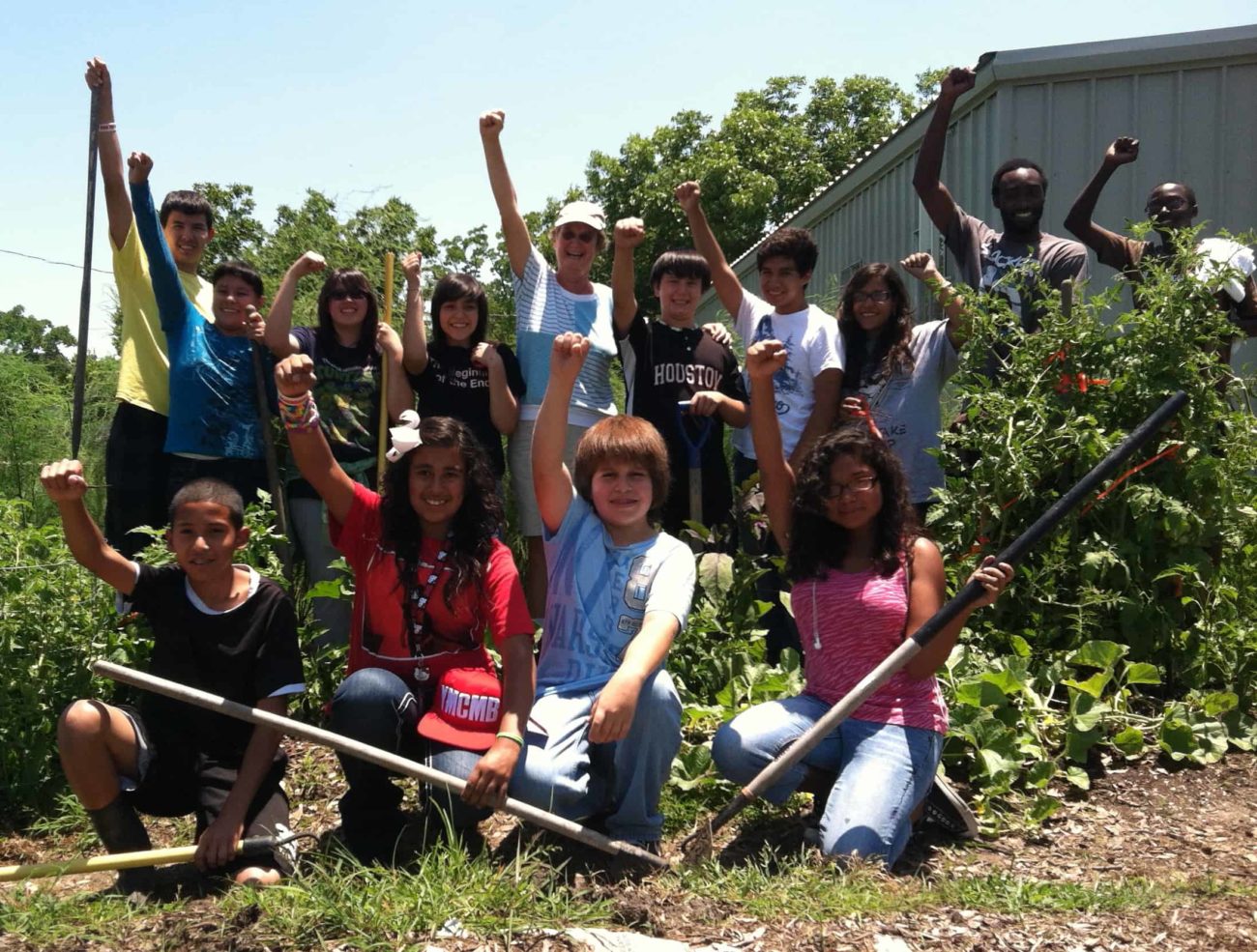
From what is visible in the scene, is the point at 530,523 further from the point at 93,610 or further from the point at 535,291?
the point at 93,610

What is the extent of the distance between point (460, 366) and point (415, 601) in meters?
1.60

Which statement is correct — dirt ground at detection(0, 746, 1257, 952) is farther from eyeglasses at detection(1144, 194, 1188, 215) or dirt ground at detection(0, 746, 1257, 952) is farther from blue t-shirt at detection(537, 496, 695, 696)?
eyeglasses at detection(1144, 194, 1188, 215)

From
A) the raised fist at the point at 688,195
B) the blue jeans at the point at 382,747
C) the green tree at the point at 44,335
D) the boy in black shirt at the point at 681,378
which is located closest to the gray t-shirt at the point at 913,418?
the boy in black shirt at the point at 681,378

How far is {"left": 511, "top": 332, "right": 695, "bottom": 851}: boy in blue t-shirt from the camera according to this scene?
308 cm

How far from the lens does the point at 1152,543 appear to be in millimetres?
4266

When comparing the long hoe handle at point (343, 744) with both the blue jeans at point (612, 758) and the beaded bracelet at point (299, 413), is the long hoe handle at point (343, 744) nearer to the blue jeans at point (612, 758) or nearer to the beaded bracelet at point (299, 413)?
the blue jeans at point (612, 758)

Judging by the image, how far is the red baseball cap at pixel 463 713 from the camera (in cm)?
312

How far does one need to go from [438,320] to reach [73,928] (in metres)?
2.73

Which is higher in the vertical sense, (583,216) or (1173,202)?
(1173,202)

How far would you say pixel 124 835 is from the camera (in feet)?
10.0

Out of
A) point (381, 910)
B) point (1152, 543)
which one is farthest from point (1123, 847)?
point (381, 910)

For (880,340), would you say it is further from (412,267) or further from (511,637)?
(511,637)

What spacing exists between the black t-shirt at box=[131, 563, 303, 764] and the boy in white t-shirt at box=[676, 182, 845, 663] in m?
2.10

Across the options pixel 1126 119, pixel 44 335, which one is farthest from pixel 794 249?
pixel 44 335
